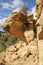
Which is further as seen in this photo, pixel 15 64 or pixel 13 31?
pixel 13 31

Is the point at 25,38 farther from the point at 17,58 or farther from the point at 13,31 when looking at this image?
the point at 17,58

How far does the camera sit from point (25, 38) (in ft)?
64.6

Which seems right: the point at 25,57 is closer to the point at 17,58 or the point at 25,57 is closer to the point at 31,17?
the point at 17,58

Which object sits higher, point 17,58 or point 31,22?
point 31,22

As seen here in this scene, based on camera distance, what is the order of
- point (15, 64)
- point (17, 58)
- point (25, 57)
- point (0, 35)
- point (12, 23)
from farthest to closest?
point (0, 35), point (12, 23), point (17, 58), point (25, 57), point (15, 64)

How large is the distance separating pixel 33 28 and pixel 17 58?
3.14 metres

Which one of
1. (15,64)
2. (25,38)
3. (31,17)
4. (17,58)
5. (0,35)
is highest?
(0,35)

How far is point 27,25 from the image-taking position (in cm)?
1878

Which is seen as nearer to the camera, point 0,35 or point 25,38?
point 25,38

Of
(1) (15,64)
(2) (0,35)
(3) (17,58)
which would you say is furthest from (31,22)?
(2) (0,35)

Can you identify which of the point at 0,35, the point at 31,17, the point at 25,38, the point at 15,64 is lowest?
the point at 15,64

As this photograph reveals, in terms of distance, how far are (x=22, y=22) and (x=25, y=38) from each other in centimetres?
174

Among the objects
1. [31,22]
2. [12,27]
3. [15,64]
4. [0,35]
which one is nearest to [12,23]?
[12,27]

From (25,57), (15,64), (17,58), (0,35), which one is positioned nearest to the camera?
(15,64)
